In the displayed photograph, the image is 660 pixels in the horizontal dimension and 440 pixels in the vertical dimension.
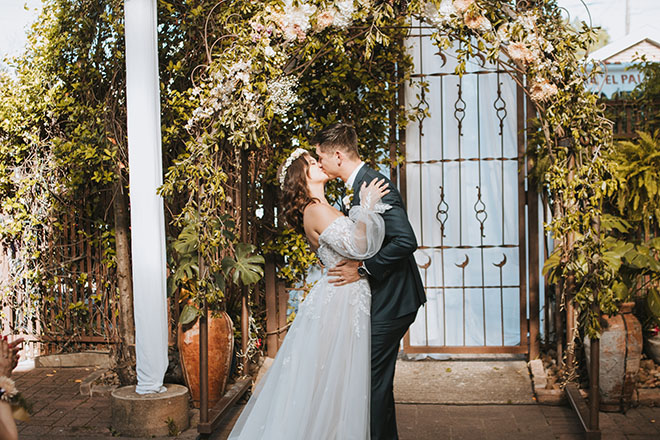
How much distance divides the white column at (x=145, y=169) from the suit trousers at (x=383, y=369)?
62.7 inches

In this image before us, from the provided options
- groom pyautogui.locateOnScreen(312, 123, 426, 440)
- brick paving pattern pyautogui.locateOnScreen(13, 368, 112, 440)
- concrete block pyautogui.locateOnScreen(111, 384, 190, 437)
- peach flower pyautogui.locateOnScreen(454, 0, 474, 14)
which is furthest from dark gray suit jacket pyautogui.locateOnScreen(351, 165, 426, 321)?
brick paving pattern pyautogui.locateOnScreen(13, 368, 112, 440)

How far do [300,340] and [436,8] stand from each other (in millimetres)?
2239

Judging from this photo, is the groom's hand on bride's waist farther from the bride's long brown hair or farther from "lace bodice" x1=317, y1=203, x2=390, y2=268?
the bride's long brown hair

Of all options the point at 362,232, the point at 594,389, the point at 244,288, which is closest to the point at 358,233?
the point at 362,232

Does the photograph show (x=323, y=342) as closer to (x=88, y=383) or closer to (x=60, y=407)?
(x=60, y=407)

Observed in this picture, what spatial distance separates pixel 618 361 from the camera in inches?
177

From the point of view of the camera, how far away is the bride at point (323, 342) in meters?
3.11

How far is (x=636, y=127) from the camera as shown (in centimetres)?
543

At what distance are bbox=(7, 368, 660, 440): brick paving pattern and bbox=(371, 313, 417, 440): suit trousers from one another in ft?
3.74

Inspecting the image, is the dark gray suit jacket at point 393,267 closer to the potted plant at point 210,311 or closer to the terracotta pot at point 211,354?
the potted plant at point 210,311

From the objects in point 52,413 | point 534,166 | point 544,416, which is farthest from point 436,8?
point 52,413

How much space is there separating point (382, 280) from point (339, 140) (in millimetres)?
750

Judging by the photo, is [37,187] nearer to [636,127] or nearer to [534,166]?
[534,166]

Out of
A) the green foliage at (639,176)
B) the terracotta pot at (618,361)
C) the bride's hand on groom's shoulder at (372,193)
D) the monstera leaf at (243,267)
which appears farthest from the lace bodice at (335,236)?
the green foliage at (639,176)
